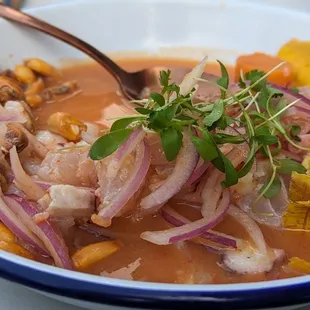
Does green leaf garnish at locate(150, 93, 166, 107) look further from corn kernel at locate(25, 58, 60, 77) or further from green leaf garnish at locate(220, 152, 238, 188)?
corn kernel at locate(25, 58, 60, 77)

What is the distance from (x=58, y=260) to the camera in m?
1.21

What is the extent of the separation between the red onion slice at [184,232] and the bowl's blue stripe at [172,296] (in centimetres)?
32

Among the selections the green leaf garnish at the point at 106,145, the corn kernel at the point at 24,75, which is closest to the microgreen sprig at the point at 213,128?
the green leaf garnish at the point at 106,145

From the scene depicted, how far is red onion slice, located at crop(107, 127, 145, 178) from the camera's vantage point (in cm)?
127

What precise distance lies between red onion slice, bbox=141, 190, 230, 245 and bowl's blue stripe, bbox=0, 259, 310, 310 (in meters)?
0.32

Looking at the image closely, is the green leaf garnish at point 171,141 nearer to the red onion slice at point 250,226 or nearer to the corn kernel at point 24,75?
the red onion slice at point 250,226

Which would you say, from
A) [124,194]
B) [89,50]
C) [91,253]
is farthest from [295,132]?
[89,50]

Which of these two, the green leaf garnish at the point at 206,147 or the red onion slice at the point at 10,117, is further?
the red onion slice at the point at 10,117

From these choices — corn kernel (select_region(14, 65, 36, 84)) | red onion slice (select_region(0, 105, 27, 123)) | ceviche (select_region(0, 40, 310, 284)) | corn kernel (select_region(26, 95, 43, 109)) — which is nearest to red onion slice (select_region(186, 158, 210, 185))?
ceviche (select_region(0, 40, 310, 284))

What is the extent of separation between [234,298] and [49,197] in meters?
0.52

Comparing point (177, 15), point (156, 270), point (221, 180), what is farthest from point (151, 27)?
point (156, 270)

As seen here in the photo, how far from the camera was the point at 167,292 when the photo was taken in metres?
0.95

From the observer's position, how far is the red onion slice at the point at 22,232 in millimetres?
1249

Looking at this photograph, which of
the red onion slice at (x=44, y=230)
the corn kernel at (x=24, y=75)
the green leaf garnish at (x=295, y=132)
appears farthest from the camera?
the corn kernel at (x=24, y=75)
